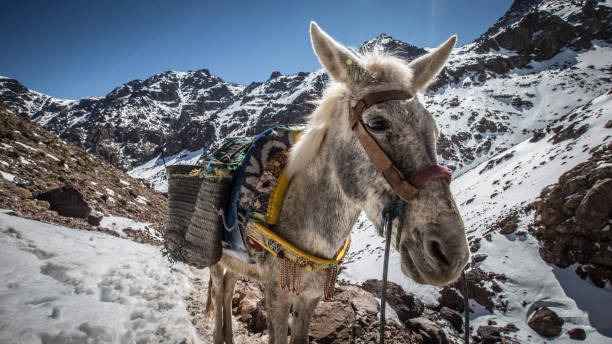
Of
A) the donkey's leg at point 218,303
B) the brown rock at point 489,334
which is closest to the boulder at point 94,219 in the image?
the donkey's leg at point 218,303

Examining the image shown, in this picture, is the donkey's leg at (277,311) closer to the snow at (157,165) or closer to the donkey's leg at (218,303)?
the donkey's leg at (218,303)

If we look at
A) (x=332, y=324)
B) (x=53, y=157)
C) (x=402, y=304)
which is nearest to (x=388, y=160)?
(x=332, y=324)

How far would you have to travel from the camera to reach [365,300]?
556 cm

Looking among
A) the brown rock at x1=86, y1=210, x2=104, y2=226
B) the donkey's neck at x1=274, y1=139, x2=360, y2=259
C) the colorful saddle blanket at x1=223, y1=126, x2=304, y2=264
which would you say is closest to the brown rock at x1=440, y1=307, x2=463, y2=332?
the donkey's neck at x1=274, y1=139, x2=360, y2=259

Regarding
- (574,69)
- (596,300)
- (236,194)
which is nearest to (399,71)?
(236,194)

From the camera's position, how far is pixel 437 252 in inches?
51.5

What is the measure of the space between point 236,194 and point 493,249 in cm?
1231

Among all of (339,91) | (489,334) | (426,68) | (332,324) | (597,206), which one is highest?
(597,206)

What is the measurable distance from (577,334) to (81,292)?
1076 centimetres

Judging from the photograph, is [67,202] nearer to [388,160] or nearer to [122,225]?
[122,225]

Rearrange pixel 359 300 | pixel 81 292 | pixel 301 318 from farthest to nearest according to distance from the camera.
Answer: pixel 359 300 → pixel 81 292 → pixel 301 318

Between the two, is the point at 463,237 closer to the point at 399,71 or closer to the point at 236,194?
the point at 399,71

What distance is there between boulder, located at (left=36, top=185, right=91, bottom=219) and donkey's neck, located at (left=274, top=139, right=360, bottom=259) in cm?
864

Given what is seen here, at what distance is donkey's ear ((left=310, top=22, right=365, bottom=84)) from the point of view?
1.75 metres
